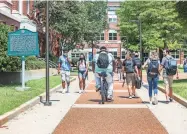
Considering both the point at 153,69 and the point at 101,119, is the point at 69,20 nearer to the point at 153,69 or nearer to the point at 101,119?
the point at 153,69

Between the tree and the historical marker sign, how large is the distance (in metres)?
42.3

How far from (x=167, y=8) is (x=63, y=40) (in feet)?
58.7

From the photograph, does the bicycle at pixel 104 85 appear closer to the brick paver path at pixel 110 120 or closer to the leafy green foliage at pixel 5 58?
the brick paver path at pixel 110 120

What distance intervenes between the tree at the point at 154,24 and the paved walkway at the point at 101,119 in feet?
154

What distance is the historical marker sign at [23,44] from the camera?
62.2 feet

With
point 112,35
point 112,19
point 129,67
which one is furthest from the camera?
point 112,19

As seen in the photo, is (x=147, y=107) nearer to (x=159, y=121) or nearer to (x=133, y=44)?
(x=159, y=121)

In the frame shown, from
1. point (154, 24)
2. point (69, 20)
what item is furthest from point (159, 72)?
point (154, 24)

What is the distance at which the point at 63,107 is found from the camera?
13984 millimetres

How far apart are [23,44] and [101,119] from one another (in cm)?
872

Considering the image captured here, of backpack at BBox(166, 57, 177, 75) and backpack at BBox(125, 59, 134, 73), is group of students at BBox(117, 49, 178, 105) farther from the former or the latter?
backpack at BBox(125, 59, 134, 73)

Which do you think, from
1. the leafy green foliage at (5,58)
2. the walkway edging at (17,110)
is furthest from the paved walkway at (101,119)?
the leafy green foliage at (5,58)

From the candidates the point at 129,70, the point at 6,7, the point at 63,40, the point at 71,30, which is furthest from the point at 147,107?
the point at 63,40

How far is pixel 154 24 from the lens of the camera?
61.7m
